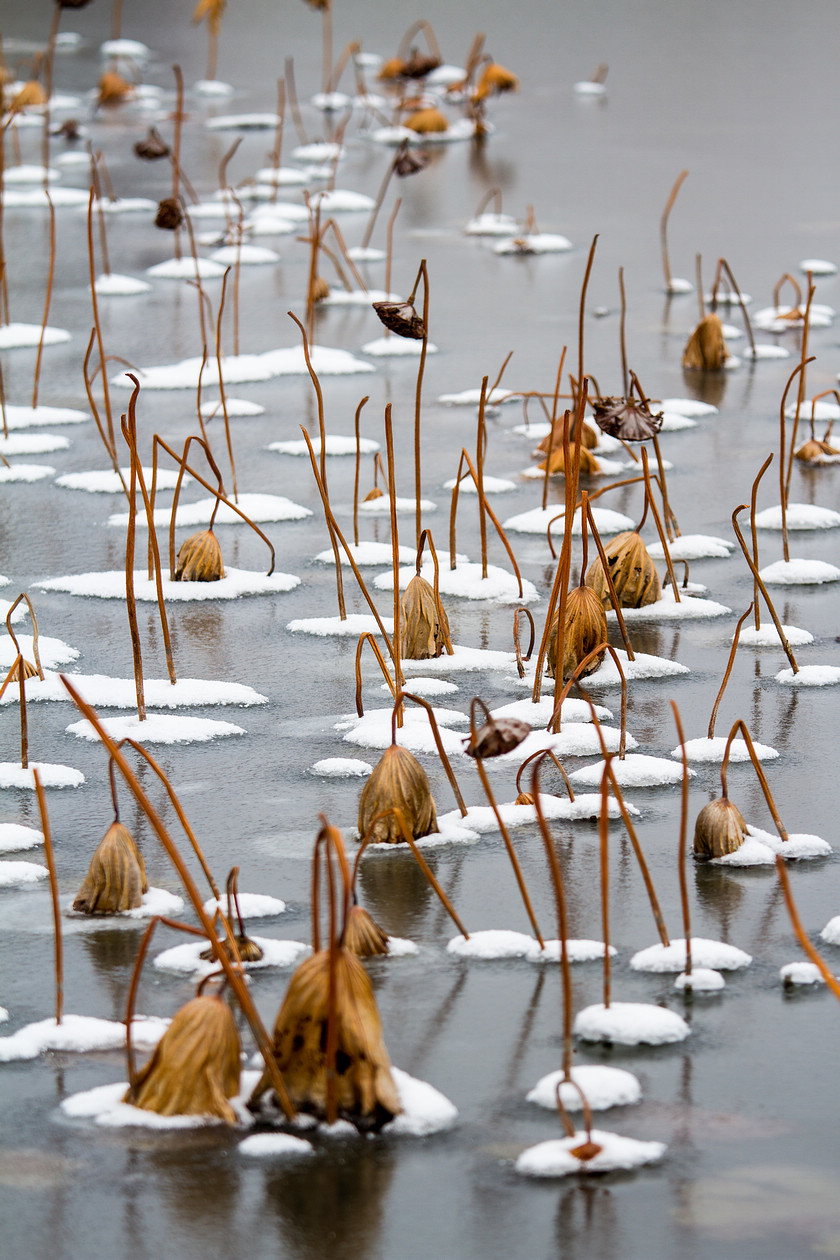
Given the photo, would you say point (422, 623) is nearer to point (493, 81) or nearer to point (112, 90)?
point (493, 81)

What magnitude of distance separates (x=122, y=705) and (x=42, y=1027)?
1081mm

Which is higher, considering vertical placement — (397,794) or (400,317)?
(400,317)

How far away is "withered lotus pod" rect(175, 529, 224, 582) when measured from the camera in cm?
370

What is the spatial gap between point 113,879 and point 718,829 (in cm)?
83

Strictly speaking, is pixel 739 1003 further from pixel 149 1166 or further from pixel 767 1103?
pixel 149 1166

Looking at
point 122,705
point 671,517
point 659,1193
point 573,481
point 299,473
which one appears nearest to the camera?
point 659,1193

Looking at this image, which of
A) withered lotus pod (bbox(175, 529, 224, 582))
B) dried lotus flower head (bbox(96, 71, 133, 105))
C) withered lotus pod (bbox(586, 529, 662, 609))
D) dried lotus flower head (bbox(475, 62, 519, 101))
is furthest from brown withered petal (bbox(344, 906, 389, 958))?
dried lotus flower head (bbox(96, 71, 133, 105))

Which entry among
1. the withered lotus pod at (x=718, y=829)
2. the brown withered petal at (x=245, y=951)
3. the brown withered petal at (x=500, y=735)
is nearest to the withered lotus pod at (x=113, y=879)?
the brown withered petal at (x=245, y=951)

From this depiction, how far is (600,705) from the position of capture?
3.07 meters

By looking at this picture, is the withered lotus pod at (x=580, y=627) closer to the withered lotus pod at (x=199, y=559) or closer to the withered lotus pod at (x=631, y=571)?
the withered lotus pod at (x=631, y=571)

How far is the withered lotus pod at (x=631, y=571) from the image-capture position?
3.46 metres

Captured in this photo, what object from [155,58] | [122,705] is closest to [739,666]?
[122,705]

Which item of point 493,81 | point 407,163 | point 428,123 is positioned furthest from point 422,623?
point 493,81

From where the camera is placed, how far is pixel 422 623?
3217 mm
